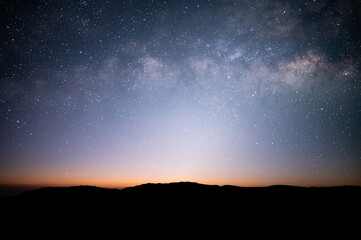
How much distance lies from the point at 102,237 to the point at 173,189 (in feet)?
31.8

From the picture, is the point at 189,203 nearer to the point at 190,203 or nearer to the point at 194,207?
the point at 190,203

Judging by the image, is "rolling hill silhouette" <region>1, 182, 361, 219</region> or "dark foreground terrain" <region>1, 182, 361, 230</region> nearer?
"dark foreground terrain" <region>1, 182, 361, 230</region>

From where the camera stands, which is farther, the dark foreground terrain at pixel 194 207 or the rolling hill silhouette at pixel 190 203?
the rolling hill silhouette at pixel 190 203

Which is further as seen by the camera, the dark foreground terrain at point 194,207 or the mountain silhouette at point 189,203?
the mountain silhouette at point 189,203

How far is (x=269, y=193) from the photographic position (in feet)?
52.1

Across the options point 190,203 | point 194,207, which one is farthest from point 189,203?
point 194,207

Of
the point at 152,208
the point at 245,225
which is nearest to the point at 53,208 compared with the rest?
the point at 152,208

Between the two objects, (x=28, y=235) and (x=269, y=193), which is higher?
(x=269, y=193)

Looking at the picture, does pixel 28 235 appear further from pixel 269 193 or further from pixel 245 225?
pixel 269 193

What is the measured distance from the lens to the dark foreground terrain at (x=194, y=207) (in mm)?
11102

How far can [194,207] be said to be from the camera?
44.3ft

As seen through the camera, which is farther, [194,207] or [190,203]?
[190,203]

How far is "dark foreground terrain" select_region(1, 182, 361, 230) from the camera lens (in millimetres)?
11102

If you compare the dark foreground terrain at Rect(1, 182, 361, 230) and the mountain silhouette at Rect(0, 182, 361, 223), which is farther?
the mountain silhouette at Rect(0, 182, 361, 223)
